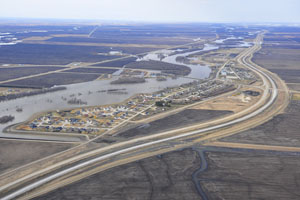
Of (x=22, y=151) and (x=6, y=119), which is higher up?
(x=6, y=119)

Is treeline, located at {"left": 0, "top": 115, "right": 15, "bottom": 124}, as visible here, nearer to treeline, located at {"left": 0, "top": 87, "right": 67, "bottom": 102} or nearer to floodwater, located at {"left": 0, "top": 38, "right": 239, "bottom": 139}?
floodwater, located at {"left": 0, "top": 38, "right": 239, "bottom": 139}

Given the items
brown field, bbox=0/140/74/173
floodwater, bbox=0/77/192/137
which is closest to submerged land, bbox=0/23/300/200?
brown field, bbox=0/140/74/173

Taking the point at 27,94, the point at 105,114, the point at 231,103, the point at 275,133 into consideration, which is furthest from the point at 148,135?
the point at 27,94

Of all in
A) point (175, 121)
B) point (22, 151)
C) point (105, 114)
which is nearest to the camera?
point (22, 151)

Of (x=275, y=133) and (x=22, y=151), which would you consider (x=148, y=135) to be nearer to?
(x=22, y=151)

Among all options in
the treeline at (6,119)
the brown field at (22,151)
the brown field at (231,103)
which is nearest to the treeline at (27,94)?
the treeline at (6,119)

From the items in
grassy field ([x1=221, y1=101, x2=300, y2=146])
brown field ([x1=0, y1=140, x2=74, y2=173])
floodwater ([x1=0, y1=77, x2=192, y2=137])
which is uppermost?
floodwater ([x1=0, y1=77, x2=192, y2=137])

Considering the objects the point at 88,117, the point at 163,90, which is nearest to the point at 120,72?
the point at 163,90

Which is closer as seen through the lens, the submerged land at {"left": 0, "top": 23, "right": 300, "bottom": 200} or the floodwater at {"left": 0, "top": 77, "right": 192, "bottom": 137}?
the submerged land at {"left": 0, "top": 23, "right": 300, "bottom": 200}
